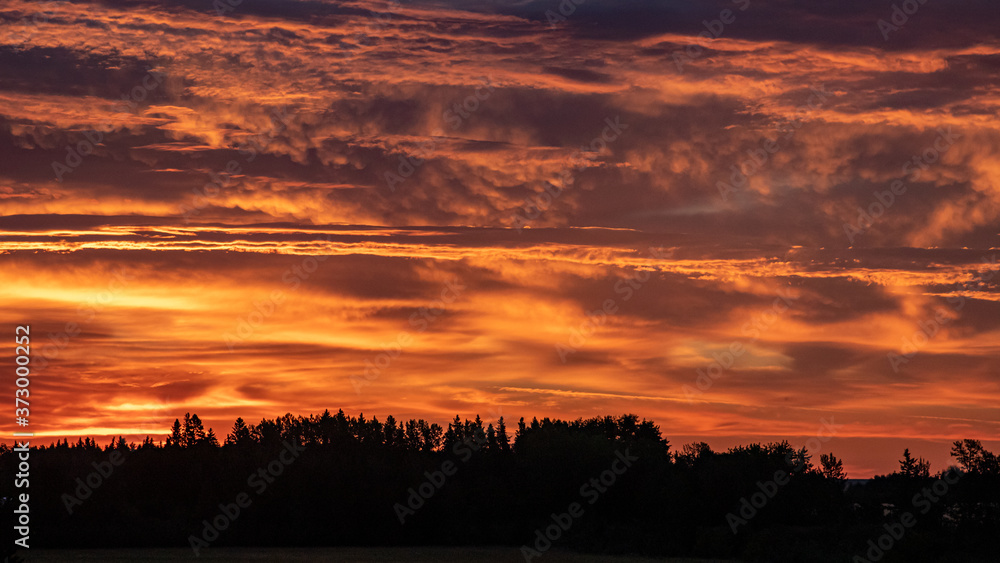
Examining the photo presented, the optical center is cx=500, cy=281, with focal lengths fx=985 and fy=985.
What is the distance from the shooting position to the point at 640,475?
7275 cm

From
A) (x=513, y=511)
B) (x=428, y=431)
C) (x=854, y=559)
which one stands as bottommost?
(x=854, y=559)

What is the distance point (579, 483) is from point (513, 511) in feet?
17.7

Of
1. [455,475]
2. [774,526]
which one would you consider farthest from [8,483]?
[774,526]

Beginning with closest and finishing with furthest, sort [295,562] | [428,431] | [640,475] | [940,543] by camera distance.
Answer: [940,543] → [295,562] → [640,475] → [428,431]

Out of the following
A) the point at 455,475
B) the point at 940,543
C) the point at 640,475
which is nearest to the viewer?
the point at 940,543

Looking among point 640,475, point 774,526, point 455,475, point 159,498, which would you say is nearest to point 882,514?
point 774,526

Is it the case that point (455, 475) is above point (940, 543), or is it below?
above

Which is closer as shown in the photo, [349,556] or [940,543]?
[940,543]

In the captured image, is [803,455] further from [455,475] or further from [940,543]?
[455,475]

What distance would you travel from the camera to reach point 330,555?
63000mm

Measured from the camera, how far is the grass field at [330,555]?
5922cm

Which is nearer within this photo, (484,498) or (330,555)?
(330,555)

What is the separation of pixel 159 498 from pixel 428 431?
1780 inches

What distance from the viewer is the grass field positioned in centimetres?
5922
